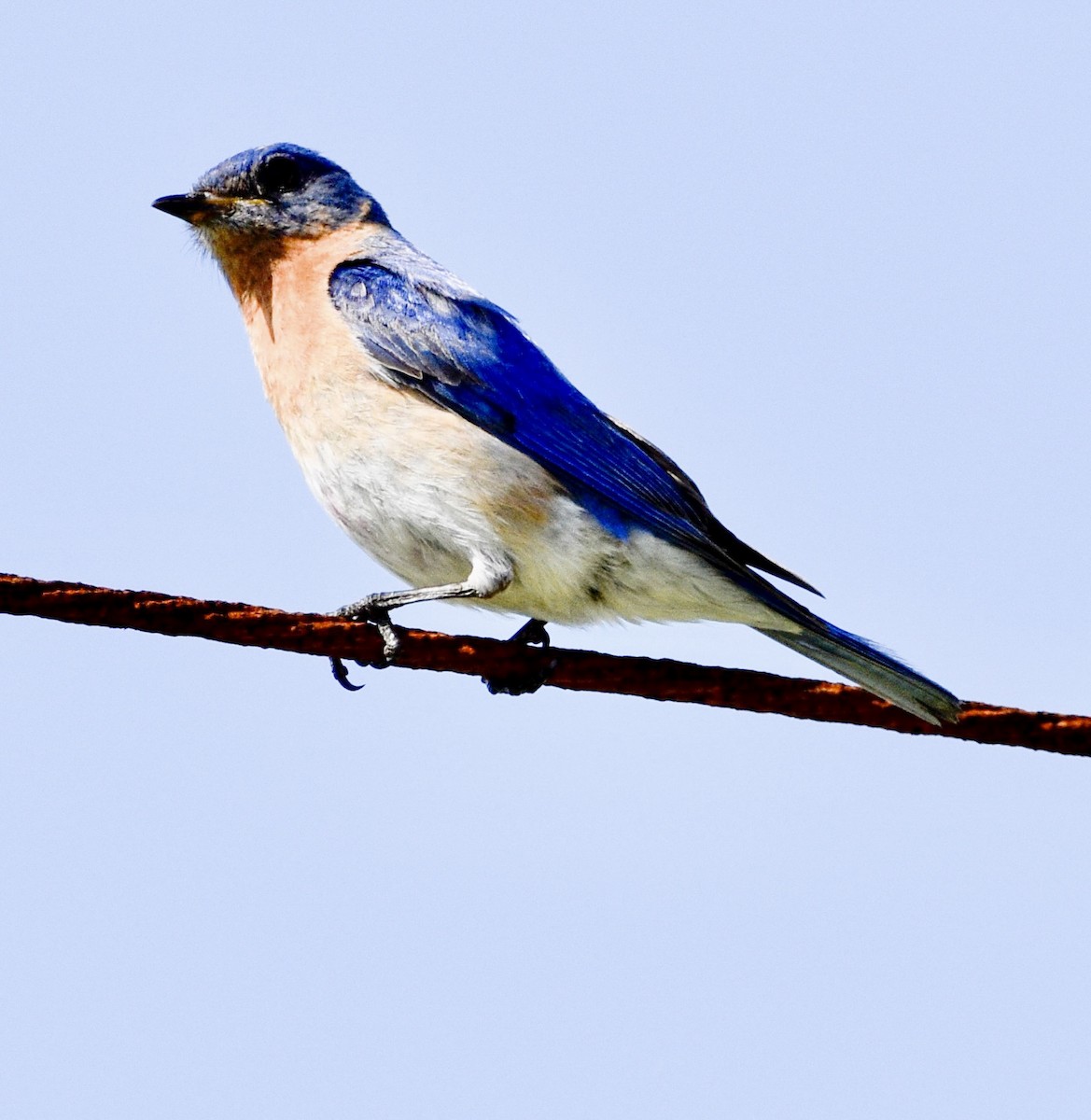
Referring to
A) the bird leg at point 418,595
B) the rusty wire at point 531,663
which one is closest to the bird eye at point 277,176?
the bird leg at point 418,595

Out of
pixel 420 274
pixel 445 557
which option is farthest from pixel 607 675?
pixel 420 274

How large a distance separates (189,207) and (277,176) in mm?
483

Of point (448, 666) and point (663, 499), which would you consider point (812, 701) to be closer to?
point (448, 666)

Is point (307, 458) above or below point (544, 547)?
above

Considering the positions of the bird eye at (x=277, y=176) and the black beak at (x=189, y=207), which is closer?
the black beak at (x=189, y=207)

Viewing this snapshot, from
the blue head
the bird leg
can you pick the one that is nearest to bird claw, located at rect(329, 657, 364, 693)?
the bird leg

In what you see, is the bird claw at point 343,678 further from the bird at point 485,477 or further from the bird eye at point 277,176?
the bird eye at point 277,176

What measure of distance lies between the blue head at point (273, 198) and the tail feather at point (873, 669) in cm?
301

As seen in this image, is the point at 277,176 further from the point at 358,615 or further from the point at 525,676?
the point at 525,676

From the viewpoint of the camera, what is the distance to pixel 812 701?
15.8ft

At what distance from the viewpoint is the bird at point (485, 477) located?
21.4 ft

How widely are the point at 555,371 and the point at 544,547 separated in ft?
3.61

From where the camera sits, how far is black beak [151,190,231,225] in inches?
305

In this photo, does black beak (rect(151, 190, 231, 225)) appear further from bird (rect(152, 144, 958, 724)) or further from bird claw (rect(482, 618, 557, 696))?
bird claw (rect(482, 618, 557, 696))
